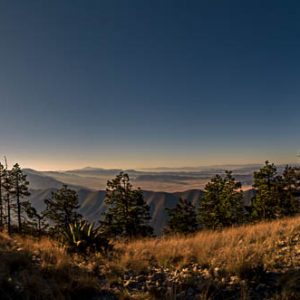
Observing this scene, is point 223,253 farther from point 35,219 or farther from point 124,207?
point 35,219

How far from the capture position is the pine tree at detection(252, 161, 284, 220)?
4072 centimetres

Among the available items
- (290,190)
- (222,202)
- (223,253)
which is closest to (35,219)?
(222,202)

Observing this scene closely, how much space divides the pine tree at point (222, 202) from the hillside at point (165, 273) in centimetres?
3457

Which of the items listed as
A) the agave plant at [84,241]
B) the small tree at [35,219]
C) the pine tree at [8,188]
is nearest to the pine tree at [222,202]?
the small tree at [35,219]

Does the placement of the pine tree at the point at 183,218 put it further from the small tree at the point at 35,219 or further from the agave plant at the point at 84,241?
the agave plant at the point at 84,241

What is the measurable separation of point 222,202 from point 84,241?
3591 cm

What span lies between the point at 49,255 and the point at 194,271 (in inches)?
140

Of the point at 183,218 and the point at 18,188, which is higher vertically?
the point at 18,188

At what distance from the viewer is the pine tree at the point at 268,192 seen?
134 ft

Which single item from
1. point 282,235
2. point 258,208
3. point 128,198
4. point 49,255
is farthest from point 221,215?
point 49,255

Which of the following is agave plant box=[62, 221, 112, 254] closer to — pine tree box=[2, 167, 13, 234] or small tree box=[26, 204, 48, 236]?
small tree box=[26, 204, 48, 236]

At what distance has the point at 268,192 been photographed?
1591 inches

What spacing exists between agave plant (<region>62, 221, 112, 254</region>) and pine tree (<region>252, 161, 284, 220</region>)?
3589cm

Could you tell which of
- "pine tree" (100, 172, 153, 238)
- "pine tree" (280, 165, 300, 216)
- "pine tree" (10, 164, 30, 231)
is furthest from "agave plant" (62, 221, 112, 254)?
"pine tree" (280, 165, 300, 216)
